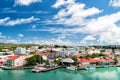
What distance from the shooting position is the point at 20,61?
18141mm

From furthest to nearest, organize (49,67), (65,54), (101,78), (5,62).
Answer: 1. (65,54)
2. (5,62)
3. (49,67)
4. (101,78)

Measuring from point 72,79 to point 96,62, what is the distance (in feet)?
21.7

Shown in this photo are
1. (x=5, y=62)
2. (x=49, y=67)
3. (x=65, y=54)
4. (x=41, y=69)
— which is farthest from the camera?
(x=65, y=54)

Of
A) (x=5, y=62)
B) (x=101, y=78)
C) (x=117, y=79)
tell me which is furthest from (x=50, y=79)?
(x=5, y=62)

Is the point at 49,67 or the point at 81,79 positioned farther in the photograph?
the point at 49,67

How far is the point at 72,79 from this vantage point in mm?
12594

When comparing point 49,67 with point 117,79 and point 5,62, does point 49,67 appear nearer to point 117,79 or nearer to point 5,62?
point 5,62

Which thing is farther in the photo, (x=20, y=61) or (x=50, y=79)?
(x=20, y=61)

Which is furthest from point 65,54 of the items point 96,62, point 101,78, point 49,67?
point 101,78

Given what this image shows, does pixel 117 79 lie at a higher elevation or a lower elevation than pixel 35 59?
lower

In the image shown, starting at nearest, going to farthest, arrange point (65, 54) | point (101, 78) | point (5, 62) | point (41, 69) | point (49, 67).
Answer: point (101, 78), point (41, 69), point (49, 67), point (5, 62), point (65, 54)

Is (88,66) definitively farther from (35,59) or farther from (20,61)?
(20,61)

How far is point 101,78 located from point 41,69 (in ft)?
14.1

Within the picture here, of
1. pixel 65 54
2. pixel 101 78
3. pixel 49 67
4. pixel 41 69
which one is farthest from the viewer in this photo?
pixel 65 54
